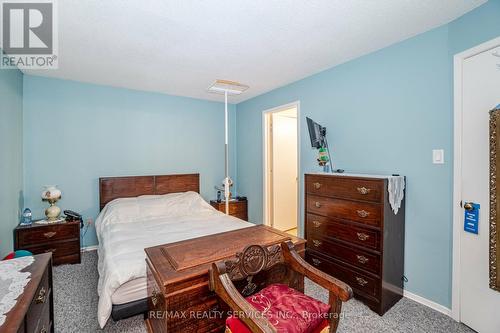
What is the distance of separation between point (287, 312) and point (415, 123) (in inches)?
80.5

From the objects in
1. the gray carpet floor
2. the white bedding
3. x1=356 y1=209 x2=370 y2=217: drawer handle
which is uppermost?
x1=356 y1=209 x2=370 y2=217: drawer handle

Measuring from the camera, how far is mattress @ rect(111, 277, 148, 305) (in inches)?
66.7

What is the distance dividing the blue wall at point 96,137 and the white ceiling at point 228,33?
1.35ft

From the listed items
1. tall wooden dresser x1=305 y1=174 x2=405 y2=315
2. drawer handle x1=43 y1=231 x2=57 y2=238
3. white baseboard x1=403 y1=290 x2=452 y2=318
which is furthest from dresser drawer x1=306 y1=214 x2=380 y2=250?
drawer handle x1=43 y1=231 x2=57 y2=238

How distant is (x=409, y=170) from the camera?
2229 mm

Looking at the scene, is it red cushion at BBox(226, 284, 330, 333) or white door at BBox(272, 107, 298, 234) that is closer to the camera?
red cushion at BBox(226, 284, 330, 333)

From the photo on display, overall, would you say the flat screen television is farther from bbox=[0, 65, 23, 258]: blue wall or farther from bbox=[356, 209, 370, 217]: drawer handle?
bbox=[0, 65, 23, 258]: blue wall

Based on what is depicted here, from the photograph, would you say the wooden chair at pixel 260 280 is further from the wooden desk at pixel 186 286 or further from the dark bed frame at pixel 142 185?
the dark bed frame at pixel 142 185

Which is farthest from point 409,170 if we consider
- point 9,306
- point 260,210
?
point 9,306

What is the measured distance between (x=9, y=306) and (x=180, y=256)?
0.75m

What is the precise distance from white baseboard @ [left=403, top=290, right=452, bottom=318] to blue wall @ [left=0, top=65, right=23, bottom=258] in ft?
13.5

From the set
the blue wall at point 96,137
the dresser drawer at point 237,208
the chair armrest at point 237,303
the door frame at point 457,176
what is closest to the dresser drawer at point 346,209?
the door frame at point 457,176

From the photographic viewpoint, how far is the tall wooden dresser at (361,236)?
2023 millimetres

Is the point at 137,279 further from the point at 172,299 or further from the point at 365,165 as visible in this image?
the point at 365,165
